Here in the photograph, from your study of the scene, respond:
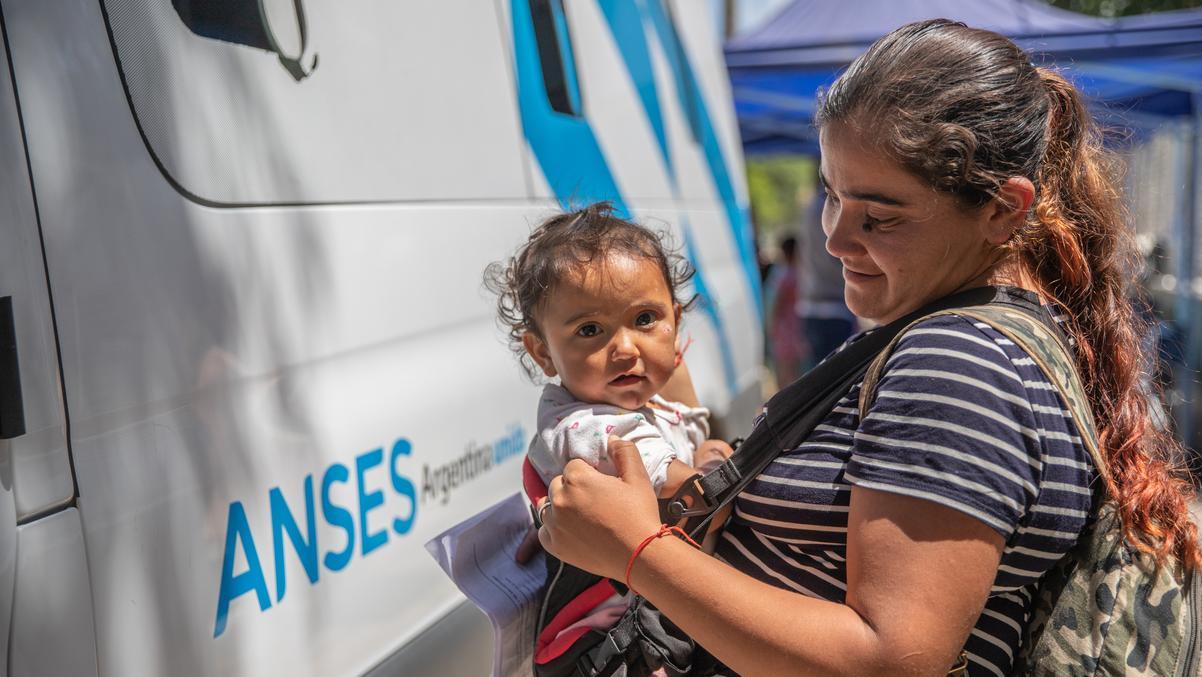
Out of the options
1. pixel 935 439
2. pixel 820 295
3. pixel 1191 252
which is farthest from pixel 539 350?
pixel 1191 252

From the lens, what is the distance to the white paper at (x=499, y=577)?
139 cm

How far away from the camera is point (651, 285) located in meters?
1.59

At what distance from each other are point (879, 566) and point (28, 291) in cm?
99

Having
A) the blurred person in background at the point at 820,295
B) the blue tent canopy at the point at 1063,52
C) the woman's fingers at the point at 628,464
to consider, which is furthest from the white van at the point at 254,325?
the blurred person in background at the point at 820,295

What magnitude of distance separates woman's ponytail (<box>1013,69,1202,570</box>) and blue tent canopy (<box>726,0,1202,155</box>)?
390 cm

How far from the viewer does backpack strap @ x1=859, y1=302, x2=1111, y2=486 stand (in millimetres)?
1112

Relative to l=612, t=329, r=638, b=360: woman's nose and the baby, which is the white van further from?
l=612, t=329, r=638, b=360: woman's nose

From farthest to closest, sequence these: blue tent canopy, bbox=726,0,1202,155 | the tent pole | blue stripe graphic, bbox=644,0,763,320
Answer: the tent pole, blue tent canopy, bbox=726,0,1202,155, blue stripe graphic, bbox=644,0,763,320

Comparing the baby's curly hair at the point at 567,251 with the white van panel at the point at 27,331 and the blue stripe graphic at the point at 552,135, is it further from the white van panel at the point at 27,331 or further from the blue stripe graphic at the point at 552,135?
the white van panel at the point at 27,331

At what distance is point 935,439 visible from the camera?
1.06m

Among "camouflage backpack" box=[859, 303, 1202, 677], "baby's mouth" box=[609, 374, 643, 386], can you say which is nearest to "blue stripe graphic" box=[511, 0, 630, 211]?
"baby's mouth" box=[609, 374, 643, 386]

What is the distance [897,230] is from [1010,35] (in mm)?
4414

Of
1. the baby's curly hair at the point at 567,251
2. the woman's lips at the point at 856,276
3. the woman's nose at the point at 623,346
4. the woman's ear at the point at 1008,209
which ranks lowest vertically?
the woman's nose at the point at 623,346

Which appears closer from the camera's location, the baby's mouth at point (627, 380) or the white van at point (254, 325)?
the white van at point (254, 325)
